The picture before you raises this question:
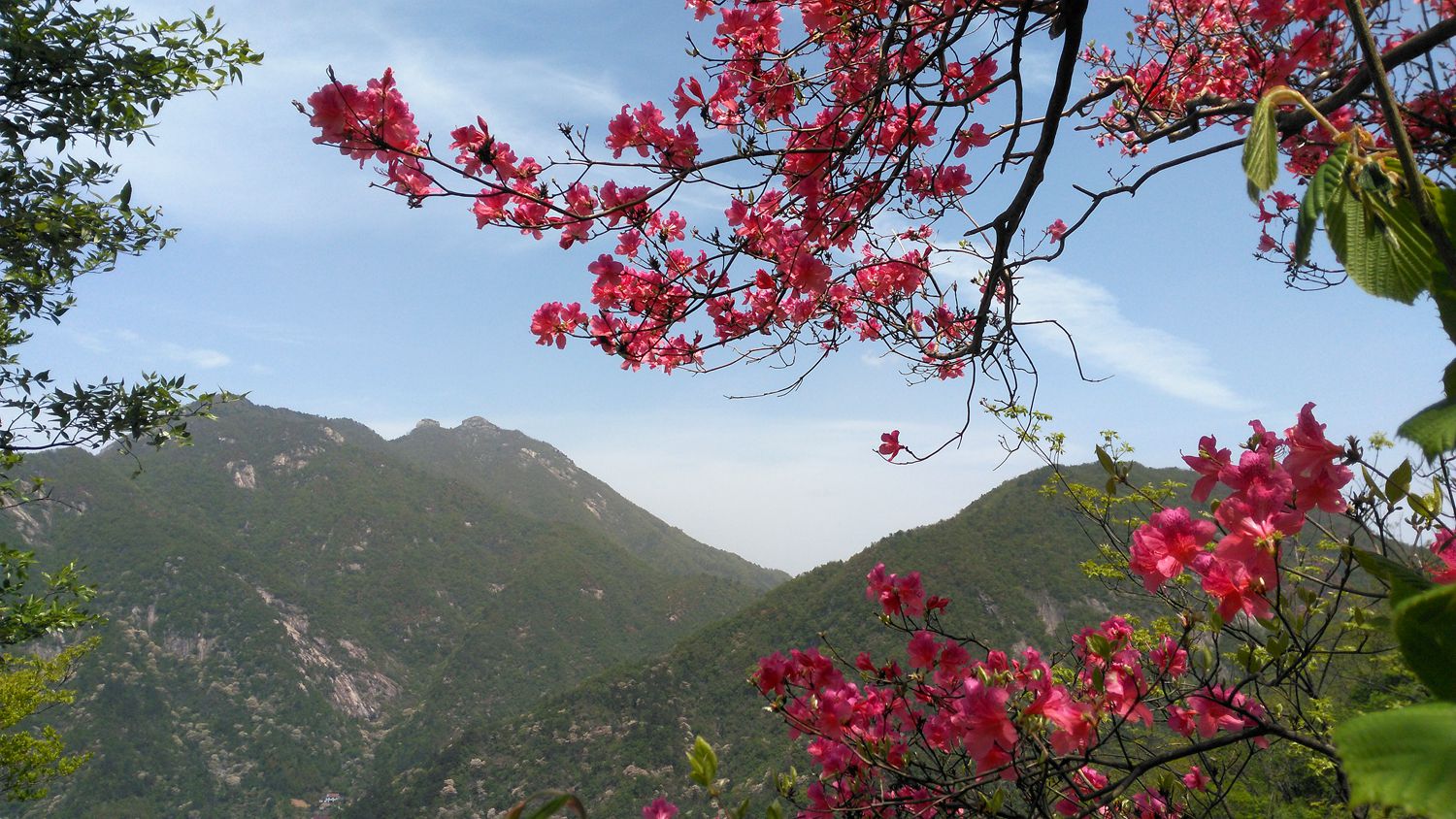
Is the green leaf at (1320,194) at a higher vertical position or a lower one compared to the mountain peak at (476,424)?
lower

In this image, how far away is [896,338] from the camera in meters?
3.41

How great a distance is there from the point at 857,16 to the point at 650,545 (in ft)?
361

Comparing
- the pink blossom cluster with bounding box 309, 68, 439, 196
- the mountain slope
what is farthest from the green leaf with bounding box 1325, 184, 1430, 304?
the mountain slope

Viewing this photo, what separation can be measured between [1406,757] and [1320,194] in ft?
1.57

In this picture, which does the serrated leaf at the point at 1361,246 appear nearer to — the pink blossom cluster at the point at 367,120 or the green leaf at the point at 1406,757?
the green leaf at the point at 1406,757

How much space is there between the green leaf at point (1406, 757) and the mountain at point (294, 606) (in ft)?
189

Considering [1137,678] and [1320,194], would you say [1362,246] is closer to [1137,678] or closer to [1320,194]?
[1320,194]

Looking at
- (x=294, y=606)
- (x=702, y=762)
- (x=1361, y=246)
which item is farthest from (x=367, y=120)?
(x=294, y=606)

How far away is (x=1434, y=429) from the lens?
0.42 metres

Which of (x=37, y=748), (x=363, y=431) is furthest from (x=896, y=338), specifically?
(x=363, y=431)

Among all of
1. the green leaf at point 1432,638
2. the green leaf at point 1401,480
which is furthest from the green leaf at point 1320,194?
the green leaf at point 1401,480

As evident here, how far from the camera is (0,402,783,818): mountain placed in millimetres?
46812

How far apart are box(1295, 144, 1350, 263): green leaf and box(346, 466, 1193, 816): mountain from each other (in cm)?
3267

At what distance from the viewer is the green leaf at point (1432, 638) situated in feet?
1.21
